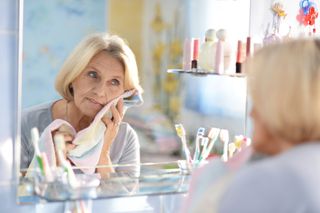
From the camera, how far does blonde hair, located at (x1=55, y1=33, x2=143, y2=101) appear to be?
3.74 ft

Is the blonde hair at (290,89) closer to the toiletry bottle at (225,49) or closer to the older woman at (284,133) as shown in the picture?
the older woman at (284,133)

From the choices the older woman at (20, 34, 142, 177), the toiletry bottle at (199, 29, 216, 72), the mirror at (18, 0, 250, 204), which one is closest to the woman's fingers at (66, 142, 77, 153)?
the older woman at (20, 34, 142, 177)

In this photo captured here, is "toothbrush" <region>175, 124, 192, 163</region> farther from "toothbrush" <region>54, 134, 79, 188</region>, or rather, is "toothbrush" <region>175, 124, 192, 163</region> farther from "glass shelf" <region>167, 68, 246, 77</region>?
"toothbrush" <region>54, 134, 79, 188</region>

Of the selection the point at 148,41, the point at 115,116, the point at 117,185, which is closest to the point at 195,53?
the point at 148,41

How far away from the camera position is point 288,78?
69cm

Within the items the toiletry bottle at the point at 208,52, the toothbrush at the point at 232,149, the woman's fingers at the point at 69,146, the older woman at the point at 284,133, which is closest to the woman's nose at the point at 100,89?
the woman's fingers at the point at 69,146

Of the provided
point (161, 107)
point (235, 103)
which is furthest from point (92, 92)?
point (235, 103)

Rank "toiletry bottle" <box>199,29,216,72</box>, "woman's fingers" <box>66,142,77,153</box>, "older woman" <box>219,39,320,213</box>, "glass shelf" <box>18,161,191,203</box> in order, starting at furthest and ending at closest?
1. "toiletry bottle" <box>199,29,216,72</box>
2. "woman's fingers" <box>66,142,77,153</box>
3. "glass shelf" <box>18,161,191,203</box>
4. "older woman" <box>219,39,320,213</box>

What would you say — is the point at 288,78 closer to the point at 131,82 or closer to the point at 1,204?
the point at 131,82

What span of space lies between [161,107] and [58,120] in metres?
0.23

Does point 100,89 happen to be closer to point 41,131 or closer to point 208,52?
point 41,131

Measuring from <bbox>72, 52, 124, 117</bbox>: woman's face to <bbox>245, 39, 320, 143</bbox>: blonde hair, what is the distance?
505mm

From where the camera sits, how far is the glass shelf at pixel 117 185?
1.06 m

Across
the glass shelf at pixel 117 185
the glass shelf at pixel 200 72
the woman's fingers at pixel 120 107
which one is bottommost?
the glass shelf at pixel 117 185
